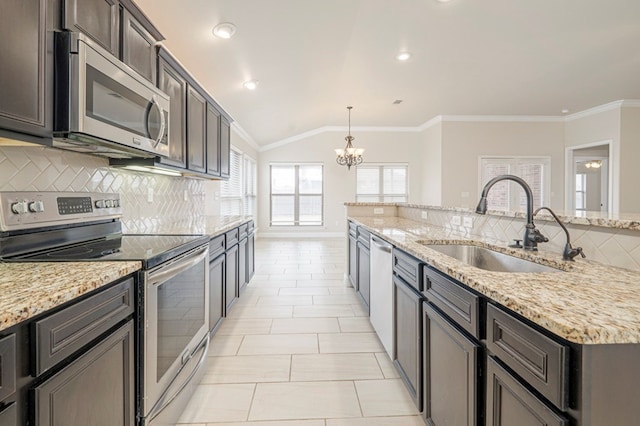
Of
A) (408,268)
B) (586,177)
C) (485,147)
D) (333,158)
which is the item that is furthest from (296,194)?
(586,177)

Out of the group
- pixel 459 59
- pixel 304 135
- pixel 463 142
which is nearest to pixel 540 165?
pixel 463 142

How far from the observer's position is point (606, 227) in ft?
4.06

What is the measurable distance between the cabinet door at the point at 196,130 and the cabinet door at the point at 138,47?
585 millimetres

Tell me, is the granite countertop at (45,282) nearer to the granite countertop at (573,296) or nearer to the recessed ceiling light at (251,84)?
the granite countertop at (573,296)

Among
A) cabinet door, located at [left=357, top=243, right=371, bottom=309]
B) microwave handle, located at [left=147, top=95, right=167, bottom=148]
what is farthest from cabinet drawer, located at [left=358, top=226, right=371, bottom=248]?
microwave handle, located at [left=147, top=95, right=167, bottom=148]

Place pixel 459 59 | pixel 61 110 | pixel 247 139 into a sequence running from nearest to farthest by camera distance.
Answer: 1. pixel 61 110
2. pixel 459 59
3. pixel 247 139

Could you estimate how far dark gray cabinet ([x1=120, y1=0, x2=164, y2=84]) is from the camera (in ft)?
5.24

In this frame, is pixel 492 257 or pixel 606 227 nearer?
pixel 606 227

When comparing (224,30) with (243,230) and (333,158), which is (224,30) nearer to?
(243,230)

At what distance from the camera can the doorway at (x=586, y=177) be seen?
275 inches

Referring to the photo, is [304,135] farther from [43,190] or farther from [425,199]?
[43,190]

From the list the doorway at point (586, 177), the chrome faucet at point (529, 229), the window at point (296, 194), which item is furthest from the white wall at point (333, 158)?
the chrome faucet at point (529, 229)

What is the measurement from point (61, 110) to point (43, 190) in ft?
1.80

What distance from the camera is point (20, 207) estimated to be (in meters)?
1.27
